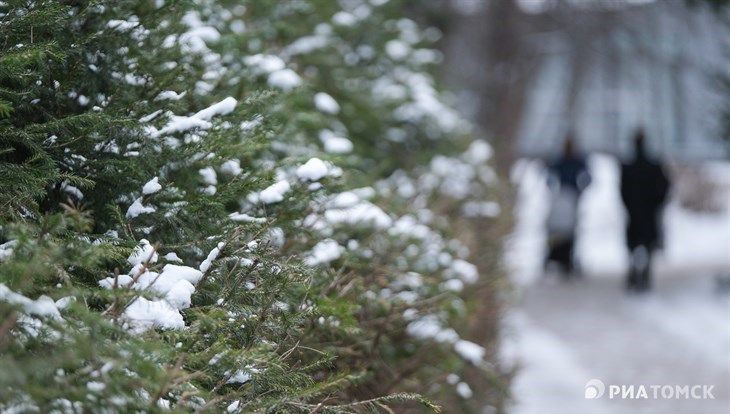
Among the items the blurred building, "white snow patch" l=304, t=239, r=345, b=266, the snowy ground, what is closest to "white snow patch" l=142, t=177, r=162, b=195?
"white snow patch" l=304, t=239, r=345, b=266

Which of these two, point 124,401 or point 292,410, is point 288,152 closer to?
point 292,410

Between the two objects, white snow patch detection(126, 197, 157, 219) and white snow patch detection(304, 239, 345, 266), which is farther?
white snow patch detection(304, 239, 345, 266)

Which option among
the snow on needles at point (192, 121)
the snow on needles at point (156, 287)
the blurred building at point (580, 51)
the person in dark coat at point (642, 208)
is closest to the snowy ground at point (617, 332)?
the person in dark coat at point (642, 208)

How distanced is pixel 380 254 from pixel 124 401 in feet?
7.89

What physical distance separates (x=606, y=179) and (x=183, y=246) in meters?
26.5

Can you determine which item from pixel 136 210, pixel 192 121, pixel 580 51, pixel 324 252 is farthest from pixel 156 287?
pixel 580 51

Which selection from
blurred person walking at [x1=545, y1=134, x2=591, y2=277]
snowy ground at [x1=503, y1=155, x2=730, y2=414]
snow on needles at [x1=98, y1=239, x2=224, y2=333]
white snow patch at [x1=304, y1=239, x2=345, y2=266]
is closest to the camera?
snow on needles at [x1=98, y1=239, x2=224, y2=333]

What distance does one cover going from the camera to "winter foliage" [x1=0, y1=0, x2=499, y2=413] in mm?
2199

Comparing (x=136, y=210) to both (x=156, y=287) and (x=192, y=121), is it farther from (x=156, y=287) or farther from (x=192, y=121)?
(x=156, y=287)

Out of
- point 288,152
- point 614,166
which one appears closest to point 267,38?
point 288,152

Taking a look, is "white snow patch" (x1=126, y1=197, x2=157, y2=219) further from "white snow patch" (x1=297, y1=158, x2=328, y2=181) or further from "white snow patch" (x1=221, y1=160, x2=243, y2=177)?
"white snow patch" (x1=297, y1=158, x2=328, y2=181)

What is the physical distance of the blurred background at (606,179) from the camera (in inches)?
311

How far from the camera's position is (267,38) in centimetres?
602

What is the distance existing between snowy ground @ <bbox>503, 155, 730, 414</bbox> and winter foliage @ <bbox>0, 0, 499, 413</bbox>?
1456 millimetres
